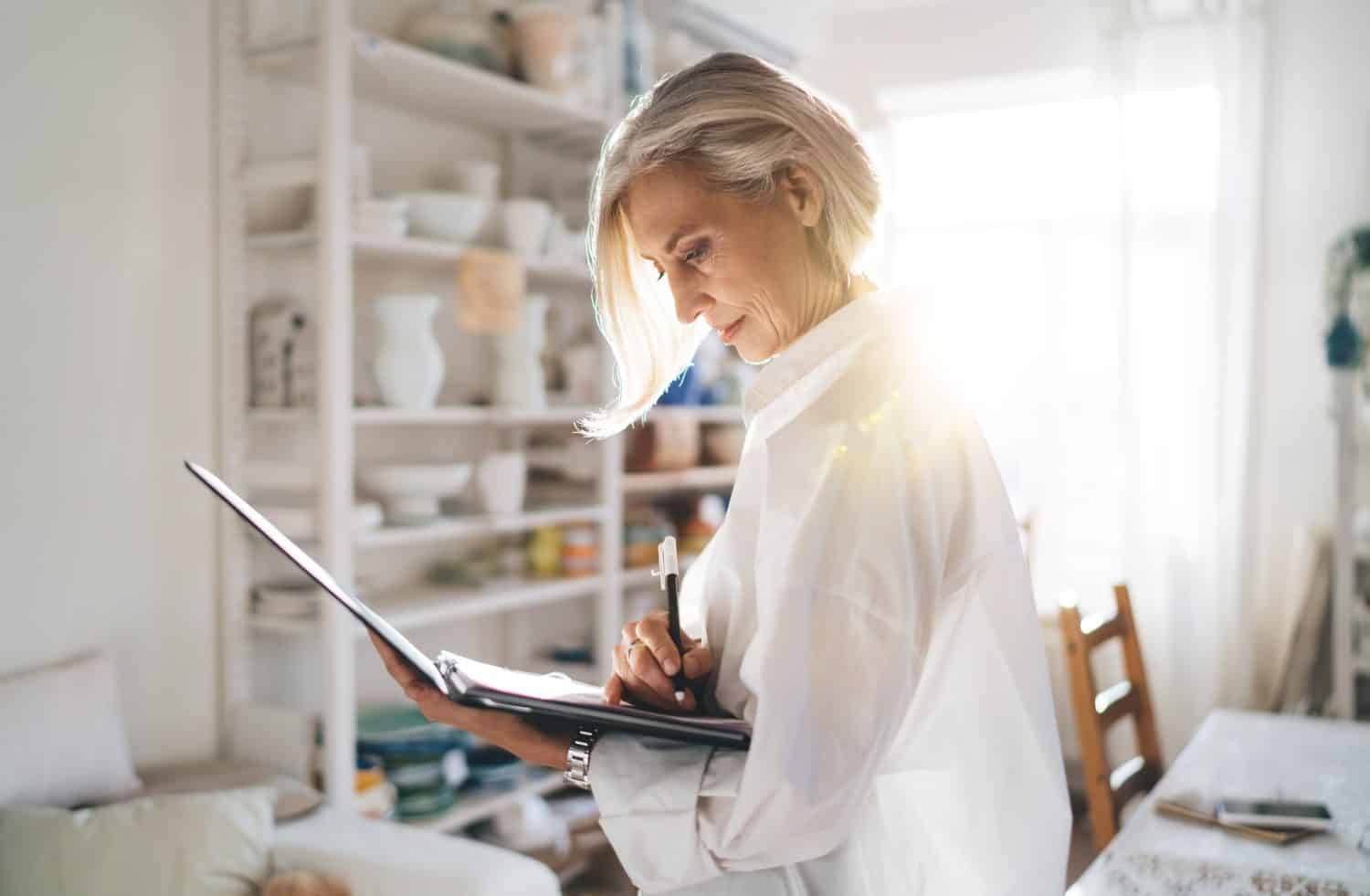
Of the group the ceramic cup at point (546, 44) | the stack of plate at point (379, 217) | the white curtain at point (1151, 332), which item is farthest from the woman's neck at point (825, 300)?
the white curtain at point (1151, 332)

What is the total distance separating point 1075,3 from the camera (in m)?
3.93

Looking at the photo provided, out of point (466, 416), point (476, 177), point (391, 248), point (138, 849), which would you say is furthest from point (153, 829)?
point (476, 177)

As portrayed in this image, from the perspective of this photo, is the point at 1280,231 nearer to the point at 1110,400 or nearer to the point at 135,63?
the point at 1110,400

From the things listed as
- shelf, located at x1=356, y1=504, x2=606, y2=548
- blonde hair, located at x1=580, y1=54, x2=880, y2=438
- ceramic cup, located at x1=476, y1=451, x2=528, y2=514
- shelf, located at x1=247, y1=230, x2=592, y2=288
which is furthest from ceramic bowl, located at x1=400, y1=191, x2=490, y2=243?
blonde hair, located at x1=580, y1=54, x2=880, y2=438

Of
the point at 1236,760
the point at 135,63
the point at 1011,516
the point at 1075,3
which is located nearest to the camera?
the point at 1011,516

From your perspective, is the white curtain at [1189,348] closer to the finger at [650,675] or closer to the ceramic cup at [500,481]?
the ceramic cup at [500,481]

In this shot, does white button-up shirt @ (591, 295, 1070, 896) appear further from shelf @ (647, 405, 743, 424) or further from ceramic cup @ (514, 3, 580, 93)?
shelf @ (647, 405, 743, 424)

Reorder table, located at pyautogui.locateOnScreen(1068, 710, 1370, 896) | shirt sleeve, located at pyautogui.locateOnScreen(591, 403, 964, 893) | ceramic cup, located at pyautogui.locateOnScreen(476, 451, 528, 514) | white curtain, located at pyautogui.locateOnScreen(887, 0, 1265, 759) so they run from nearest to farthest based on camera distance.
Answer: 1. shirt sleeve, located at pyautogui.locateOnScreen(591, 403, 964, 893)
2. table, located at pyautogui.locateOnScreen(1068, 710, 1370, 896)
3. ceramic cup, located at pyautogui.locateOnScreen(476, 451, 528, 514)
4. white curtain, located at pyautogui.locateOnScreen(887, 0, 1265, 759)

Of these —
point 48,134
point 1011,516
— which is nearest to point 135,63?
point 48,134

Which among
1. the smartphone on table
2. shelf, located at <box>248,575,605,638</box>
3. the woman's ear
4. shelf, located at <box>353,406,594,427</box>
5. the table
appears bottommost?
the table

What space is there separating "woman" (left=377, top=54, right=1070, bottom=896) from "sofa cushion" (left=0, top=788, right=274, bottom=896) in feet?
3.93

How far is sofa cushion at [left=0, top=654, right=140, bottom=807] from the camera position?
196cm

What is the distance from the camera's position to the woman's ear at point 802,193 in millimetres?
923

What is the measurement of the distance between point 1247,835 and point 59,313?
86.3 inches
